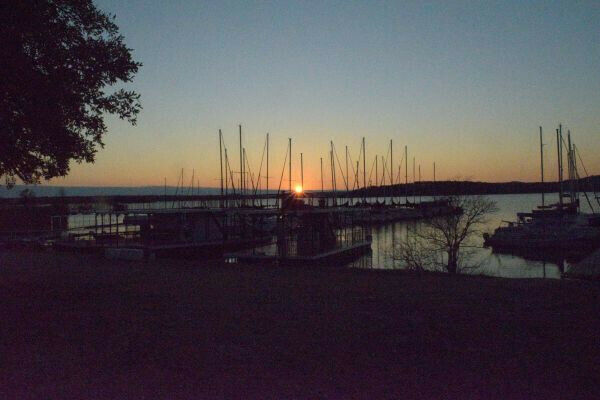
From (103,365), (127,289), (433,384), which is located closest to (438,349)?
(433,384)

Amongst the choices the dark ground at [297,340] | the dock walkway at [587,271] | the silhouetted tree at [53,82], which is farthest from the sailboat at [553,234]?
the silhouetted tree at [53,82]

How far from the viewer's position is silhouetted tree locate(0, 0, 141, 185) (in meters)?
9.35

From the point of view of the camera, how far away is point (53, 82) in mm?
9867

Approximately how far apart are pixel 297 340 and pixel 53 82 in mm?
5942

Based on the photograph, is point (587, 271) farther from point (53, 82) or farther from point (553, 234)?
point (553, 234)

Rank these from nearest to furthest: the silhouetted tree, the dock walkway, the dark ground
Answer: the dark ground → the silhouetted tree → the dock walkway

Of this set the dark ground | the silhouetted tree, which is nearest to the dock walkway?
the dark ground

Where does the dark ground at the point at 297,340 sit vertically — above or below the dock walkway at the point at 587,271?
above

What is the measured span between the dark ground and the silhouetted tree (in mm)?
2684

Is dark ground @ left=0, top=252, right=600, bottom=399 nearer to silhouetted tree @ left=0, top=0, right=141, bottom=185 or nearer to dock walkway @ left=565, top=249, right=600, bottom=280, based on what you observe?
silhouetted tree @ left=0, top=0, right=141, bottom=185

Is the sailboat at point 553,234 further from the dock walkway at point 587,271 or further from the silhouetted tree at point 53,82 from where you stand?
the silhouetted tree at point 53,82

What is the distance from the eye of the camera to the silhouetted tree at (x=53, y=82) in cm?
935

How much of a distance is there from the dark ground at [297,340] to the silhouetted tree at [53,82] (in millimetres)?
2684

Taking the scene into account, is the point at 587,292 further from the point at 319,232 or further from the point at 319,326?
the point at 319,232
